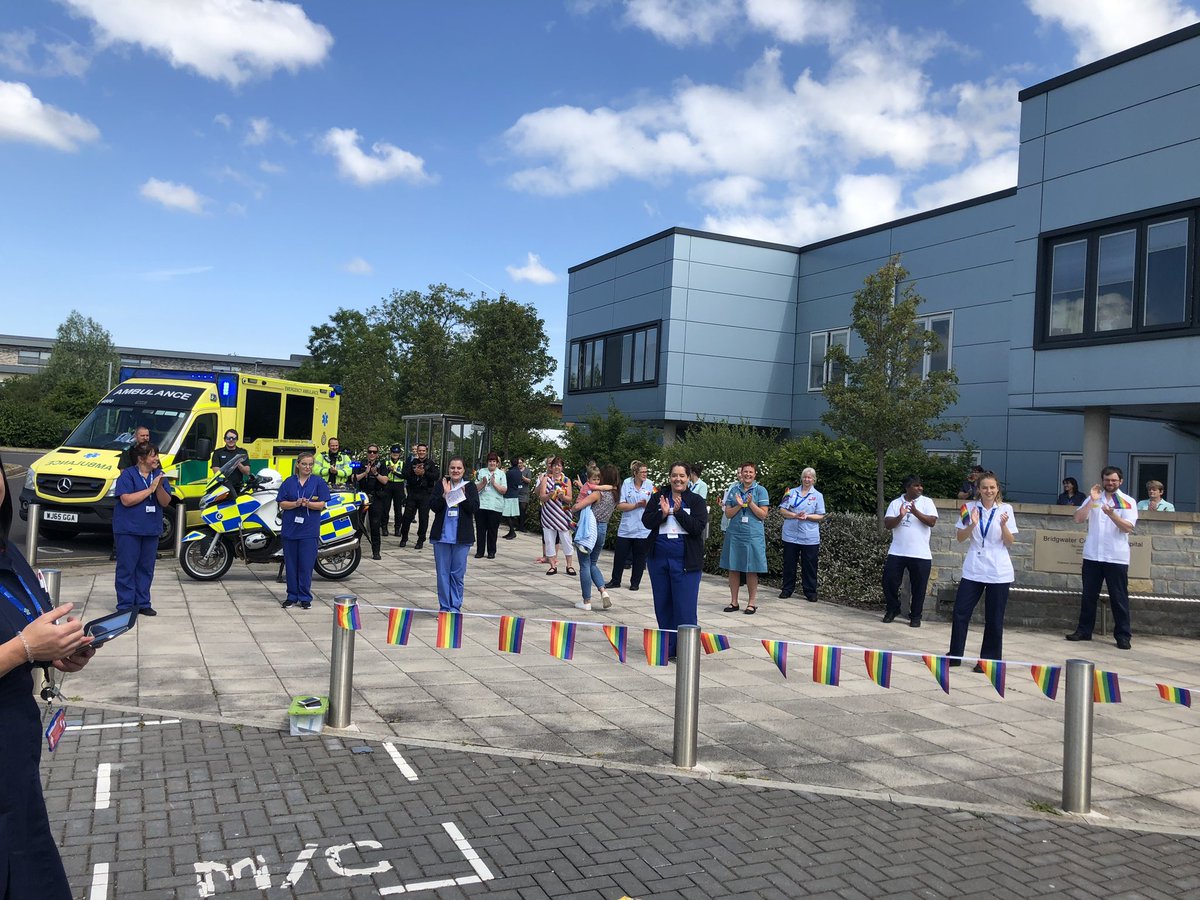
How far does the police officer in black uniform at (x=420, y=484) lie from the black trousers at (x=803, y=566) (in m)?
5.94

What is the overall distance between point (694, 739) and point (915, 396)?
11021 mm

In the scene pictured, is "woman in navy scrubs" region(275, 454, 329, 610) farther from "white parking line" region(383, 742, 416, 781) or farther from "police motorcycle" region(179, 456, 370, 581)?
"white parking line" region(383, 742, 416, 781)

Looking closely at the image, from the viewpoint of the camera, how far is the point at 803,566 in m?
13.4

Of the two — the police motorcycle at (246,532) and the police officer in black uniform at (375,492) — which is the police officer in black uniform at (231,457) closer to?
the police motorcycle at (246,532)

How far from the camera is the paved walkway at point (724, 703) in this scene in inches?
237

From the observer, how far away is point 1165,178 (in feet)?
50.1

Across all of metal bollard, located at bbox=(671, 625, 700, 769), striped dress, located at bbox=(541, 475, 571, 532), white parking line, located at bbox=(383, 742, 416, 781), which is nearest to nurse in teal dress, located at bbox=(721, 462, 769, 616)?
striped dress, located at bbox=(541, 475, 571, 532)

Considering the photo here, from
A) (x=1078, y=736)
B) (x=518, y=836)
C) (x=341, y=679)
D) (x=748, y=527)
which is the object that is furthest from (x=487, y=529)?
(x=1078, y=736)

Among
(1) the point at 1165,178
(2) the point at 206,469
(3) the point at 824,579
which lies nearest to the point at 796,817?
(3) the point at 824,579

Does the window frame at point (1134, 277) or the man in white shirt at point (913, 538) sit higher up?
the window frame at point (1134, 277)

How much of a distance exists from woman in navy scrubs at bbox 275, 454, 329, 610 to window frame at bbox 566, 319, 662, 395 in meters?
18.2

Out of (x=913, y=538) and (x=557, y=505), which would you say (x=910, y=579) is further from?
(x=557, y=505)

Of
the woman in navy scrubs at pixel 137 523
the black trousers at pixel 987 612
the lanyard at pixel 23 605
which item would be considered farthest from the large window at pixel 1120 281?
the lanyard at pixel 23 605

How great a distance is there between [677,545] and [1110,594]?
5477 mm
